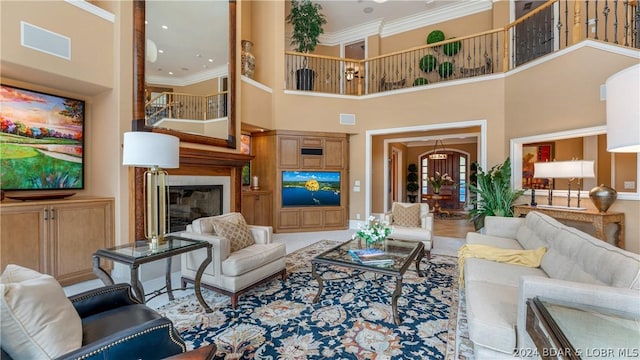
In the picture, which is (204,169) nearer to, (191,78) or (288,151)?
(191,78)

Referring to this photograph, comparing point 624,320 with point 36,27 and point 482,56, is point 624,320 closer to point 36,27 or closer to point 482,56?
point 36,27

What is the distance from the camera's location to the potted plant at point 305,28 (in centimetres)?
652

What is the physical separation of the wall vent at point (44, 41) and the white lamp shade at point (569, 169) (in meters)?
6.39

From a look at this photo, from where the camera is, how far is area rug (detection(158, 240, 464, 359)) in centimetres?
205

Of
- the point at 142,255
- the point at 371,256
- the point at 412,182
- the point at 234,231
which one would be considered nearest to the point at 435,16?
the point at 412,182

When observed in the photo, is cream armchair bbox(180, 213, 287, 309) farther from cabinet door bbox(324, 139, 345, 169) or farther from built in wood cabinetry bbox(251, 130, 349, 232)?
cabinet door bbox(324, 139, 345, 169)

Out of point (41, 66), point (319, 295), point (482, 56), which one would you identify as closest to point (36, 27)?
point (41, 66)

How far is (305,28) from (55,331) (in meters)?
6.95

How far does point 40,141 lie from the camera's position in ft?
10.6

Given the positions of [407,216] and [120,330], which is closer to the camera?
[120,330]

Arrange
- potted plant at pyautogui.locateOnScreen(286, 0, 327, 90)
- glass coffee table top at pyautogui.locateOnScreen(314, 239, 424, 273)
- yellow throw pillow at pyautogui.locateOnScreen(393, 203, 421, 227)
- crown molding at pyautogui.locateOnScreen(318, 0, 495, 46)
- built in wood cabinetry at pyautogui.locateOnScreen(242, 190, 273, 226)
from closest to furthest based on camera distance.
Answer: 1. glass coffee table top at pyautogui.locateOnScreen(314, 239, 424, 273)
2. yellow throw pillow at pyautogui.locateOnScreen(393, 203, 421, 227)
3. built in wood cabinetry at pyautogui.locateOnScreen(242, 190, 273, 226)
4. potted plant at pyautogui.locateOnScreen(286, 0, 327, 90)
5. crown molding at pyautogui.locateOnScreen(318, 0, 495, 46)

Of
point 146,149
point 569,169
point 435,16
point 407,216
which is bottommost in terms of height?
point 407,216

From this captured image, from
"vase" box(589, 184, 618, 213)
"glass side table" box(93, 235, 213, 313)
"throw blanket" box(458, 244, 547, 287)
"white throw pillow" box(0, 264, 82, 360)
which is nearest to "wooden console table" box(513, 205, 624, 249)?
"vase" box(589, 184, 618, 213)

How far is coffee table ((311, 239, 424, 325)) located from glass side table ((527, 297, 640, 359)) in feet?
3.77
